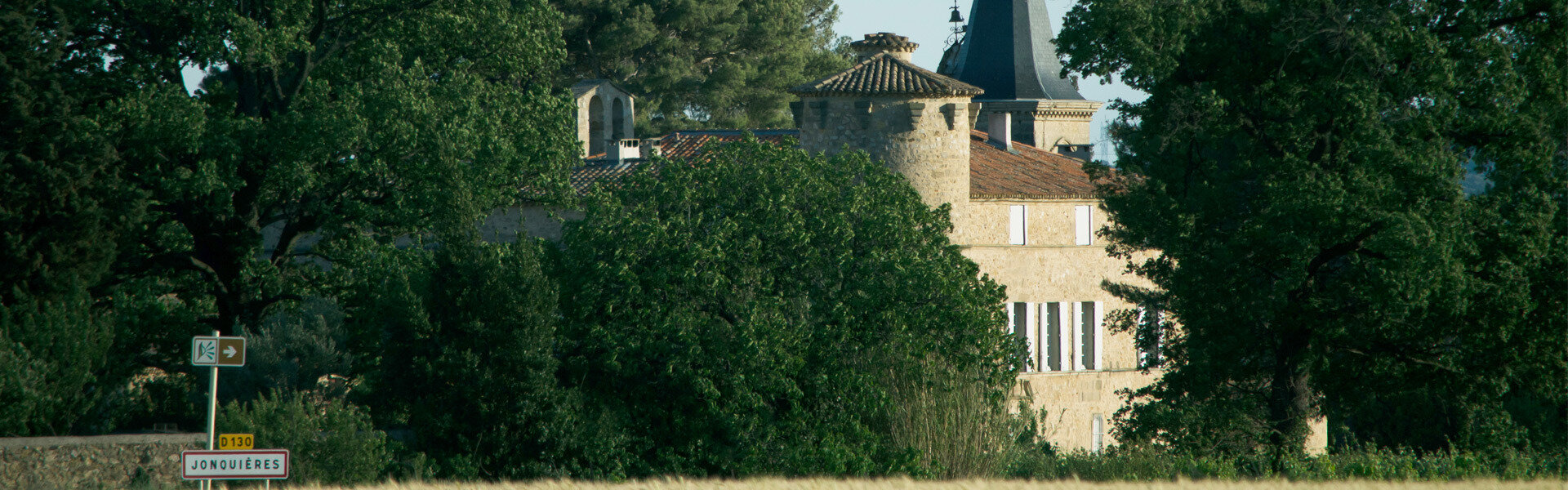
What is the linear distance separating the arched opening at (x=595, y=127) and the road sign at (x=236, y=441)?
88.0ft

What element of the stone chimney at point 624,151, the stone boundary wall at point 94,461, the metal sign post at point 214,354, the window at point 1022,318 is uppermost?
the stone chimney at point 624,151

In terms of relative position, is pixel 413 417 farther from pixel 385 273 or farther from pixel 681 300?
pixel 681 300

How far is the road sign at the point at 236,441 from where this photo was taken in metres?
17.1

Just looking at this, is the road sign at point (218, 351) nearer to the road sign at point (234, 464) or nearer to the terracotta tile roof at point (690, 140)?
the road sign at point (234, 464)

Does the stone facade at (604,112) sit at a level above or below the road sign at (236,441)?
above

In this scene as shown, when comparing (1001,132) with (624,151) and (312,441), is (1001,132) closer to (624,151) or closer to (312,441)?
(624,151)

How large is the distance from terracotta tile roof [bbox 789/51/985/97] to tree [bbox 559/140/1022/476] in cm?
668

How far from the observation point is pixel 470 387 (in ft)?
74.2

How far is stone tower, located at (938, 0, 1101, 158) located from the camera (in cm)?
6625

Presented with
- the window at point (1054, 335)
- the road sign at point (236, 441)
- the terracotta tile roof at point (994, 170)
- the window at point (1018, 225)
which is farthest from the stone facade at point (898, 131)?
the road sign at point (236, 441)

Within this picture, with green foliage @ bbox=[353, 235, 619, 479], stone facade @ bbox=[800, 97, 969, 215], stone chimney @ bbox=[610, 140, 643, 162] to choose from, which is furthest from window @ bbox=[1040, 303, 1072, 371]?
green foliage @ bbox=[353, 235, 619, 479]

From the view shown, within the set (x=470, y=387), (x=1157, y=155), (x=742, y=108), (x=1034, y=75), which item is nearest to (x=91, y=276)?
(x=470, y=387)

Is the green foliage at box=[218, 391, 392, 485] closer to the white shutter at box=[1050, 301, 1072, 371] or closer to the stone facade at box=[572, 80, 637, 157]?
the white shutter at box=[1050, 301, 1072, 371]

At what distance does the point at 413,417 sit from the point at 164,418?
14.9ft
